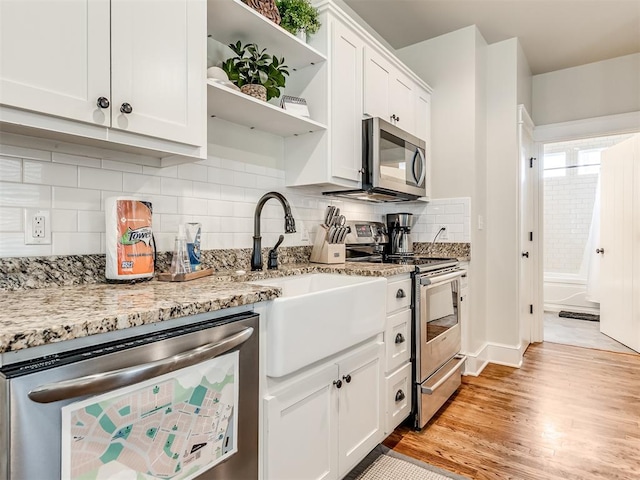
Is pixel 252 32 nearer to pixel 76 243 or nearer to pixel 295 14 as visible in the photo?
pixel 295 14

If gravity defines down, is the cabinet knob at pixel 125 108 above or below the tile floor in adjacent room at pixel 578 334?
above

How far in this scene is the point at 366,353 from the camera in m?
1.67

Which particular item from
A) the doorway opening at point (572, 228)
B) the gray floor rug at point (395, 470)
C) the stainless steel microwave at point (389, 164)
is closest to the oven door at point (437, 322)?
the gray floor rug at point (395, 470)

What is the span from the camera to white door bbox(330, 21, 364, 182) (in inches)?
84.0

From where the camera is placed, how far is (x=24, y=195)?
4.01 feet

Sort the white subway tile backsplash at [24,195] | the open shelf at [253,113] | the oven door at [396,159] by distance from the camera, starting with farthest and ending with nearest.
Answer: the oven door at [396,159], the open shelf at [253,113], the white subway tile backsplash at [24,195]

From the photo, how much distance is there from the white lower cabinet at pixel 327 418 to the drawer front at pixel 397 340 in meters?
0.10

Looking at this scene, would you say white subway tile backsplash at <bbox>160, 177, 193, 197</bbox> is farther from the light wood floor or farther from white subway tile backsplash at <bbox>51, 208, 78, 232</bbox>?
the light wood floor

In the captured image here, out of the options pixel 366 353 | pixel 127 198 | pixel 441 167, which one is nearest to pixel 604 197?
pixel 441 167

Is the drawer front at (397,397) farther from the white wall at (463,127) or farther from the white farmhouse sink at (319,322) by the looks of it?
the white wall at (463,127)

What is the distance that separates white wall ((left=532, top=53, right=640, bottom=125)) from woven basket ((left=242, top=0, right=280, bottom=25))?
3175 millimetres

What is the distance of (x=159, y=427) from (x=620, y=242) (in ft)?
14.3

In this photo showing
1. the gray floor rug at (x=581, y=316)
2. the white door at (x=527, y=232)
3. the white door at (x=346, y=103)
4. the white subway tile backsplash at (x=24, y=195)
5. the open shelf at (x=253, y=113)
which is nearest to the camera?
the white subway tile backsplash at (x=24, y=195)

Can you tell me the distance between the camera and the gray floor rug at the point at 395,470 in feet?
5.52
